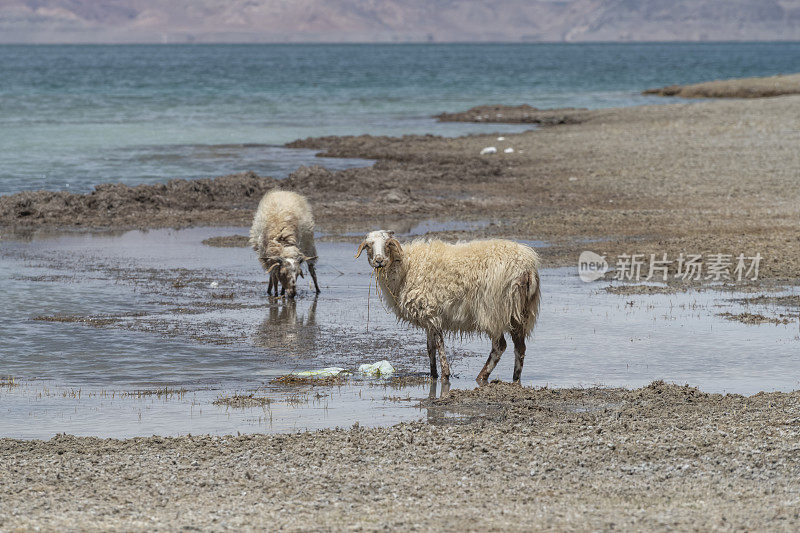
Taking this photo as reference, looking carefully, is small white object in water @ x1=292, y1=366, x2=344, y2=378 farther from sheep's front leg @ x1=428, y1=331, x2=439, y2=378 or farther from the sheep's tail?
the sheep's tail

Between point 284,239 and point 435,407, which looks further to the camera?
point 284,239

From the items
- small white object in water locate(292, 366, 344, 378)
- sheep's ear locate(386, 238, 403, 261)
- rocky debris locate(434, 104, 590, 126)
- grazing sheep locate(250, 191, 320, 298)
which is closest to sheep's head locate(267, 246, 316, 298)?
grazing sheep locate(250, 191, 320, 298)

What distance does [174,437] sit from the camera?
8828 millimetres

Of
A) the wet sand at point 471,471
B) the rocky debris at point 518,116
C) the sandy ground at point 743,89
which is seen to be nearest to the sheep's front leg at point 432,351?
the wet sand at point 471,471

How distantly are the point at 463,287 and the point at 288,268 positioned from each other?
552 cm

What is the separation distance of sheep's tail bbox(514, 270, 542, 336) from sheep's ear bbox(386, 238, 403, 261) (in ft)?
4.32

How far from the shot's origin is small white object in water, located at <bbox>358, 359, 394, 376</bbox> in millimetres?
11273

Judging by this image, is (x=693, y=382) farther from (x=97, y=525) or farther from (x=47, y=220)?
(x=47, y=220)

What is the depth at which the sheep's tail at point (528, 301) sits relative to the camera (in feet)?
34.3

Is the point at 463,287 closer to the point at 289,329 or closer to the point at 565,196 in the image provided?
the point at 289,329

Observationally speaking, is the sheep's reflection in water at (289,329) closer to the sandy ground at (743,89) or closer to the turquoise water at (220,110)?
the turquoise water at (220,110)

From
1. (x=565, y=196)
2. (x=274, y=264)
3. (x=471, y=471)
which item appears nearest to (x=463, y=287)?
(x=471, y=471)

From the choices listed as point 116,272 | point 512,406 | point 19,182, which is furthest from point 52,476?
point 19,182

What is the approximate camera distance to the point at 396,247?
35.6 feet
